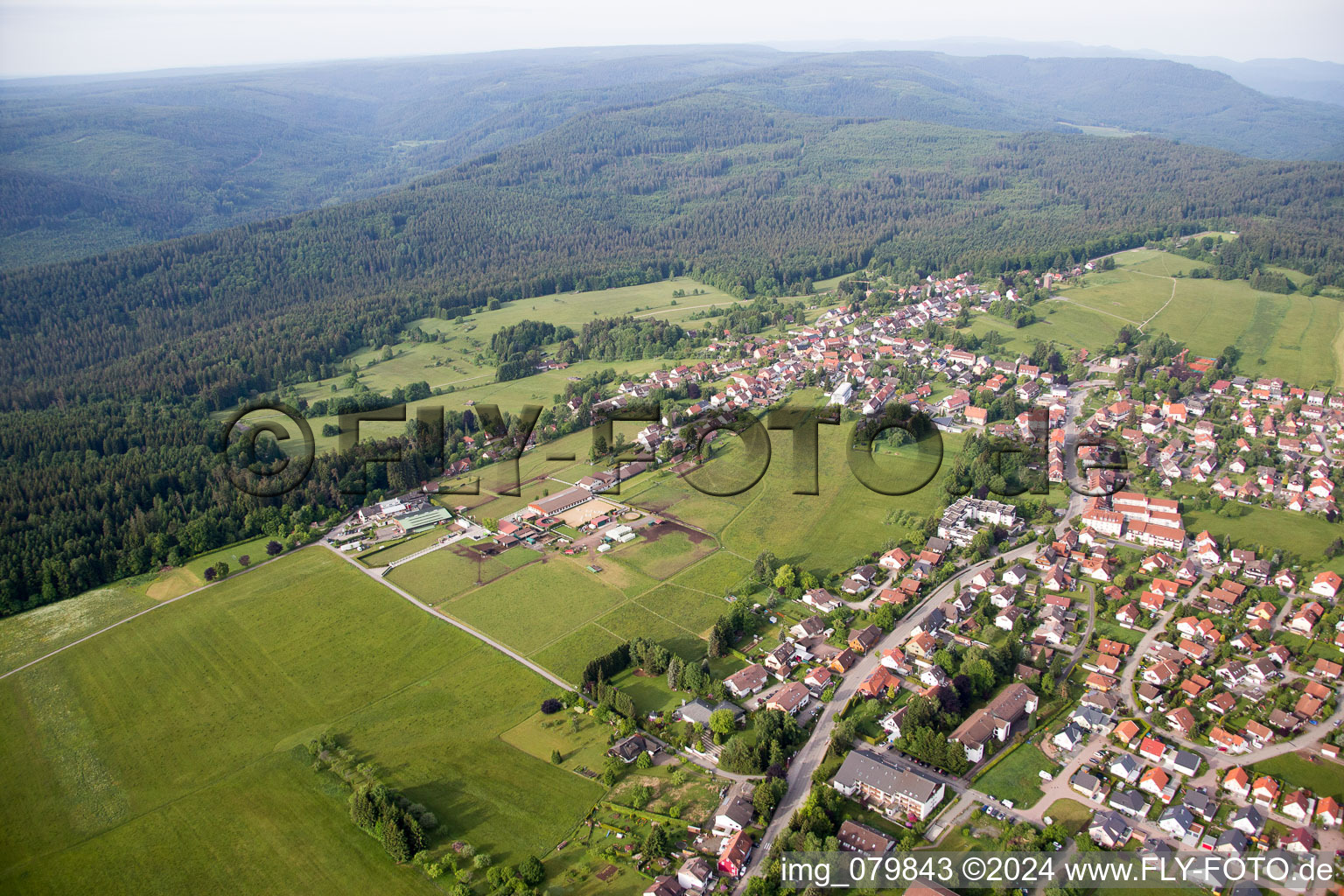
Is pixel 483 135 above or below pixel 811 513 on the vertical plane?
above

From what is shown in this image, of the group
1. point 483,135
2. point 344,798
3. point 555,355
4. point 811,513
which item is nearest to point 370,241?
point 555,355

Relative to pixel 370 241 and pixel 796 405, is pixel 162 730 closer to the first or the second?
pixel 796 405

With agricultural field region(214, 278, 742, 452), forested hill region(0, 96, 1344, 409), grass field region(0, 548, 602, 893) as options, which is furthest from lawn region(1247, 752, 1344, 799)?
forested hill region(0, 96, 1344, 409)

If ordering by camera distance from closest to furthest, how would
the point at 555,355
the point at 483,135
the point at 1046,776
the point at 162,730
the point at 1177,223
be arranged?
the point at 1046,776 → the point at 162,730 → the point at 555,355 → the point at 1177,223 → the point at 483,135

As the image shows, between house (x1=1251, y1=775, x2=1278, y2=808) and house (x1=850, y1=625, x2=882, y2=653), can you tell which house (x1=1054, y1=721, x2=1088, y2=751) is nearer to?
house (x1=1251, y1=775, x2=1278, y2=808)

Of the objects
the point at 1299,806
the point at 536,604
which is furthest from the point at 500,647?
the point at 1299,806

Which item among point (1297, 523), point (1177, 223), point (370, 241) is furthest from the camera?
point (370, 241)

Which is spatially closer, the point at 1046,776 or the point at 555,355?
the point at 1046,776
